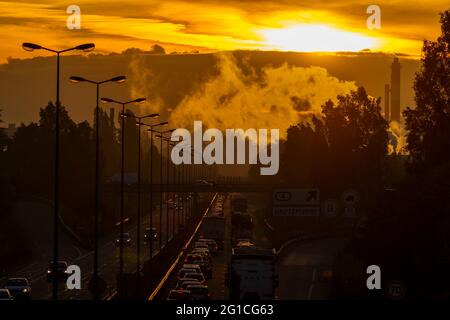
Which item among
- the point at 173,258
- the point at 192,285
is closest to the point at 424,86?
the point at 173,258

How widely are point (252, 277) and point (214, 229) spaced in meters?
83.5

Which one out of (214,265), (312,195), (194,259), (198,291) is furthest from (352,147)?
(198,291)

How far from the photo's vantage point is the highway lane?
85875mm

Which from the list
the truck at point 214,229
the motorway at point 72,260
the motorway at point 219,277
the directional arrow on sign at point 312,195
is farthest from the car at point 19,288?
the truck at point 214,229

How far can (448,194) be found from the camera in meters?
79.2

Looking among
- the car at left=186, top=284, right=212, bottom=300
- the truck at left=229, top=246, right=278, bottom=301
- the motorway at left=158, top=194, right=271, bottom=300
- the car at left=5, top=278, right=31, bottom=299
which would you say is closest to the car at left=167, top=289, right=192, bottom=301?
the car at left=186, top=284, right=212, bottom=300

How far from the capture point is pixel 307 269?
11194 cm

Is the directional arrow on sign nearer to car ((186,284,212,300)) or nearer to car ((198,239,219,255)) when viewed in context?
car ((186,284,212,300))

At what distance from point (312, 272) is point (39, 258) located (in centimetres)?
4273

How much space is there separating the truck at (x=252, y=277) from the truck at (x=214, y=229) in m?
81.3

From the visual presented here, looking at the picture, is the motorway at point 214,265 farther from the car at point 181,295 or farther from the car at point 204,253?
the car at point 181,295

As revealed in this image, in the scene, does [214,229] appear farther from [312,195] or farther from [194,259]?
[312,195]
